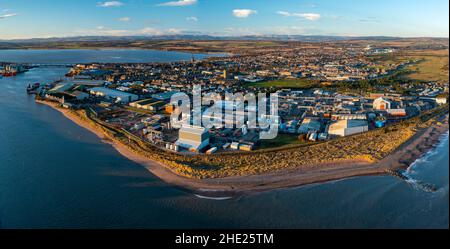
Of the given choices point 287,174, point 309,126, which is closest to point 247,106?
point 309,126

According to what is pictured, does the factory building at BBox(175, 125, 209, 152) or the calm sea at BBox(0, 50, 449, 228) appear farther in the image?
the factory building at BBox(175, 125, 209, 152)

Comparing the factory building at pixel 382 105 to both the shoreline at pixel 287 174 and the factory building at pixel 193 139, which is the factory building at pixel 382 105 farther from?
the factory building at pixel 193 139

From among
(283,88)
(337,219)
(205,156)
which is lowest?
(337,219)

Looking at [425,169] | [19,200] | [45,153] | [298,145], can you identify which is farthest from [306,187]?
[45,153]

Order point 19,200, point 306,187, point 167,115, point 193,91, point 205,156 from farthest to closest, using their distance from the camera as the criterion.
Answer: point 193,91 < point 167,115 < point 205,156 < point 306,187 < point 19,200

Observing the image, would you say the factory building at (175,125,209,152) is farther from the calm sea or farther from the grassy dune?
the calm sea

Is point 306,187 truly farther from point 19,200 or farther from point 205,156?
point 19,200

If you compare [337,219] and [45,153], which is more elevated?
[45,153]

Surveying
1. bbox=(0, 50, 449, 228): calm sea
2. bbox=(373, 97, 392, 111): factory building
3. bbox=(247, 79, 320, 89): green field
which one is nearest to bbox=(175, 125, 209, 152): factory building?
bbox=(0, 50, 449, 228): calm sea

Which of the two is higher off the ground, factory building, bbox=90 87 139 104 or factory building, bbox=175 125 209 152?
factory building, bbox=90 87 139 104
